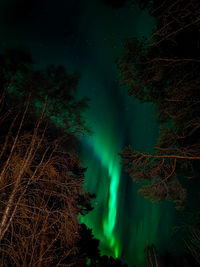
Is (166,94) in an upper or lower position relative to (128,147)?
upper

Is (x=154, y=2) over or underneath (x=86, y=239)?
over

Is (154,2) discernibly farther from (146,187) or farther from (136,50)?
(146,187)

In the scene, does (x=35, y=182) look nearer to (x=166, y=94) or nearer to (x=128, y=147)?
(x=128, y=147)

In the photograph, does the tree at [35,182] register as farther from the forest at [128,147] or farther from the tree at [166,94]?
the tree at [166,94]

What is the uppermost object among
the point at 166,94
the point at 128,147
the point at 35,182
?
the point at 166,94

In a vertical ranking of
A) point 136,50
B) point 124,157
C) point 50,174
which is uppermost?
point 136,50

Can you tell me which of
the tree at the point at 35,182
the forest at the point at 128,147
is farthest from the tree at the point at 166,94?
the tree at the point at 35,182

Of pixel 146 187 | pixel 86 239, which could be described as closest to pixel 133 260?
pixel 86 239

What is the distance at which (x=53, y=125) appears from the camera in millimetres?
6461

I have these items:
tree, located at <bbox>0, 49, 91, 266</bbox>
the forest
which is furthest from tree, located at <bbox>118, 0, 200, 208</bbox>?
tree, located at <bbox>0, 49, 91, 266</bbox>

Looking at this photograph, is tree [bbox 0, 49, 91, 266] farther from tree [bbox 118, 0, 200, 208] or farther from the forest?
tree [bbox 118, 0, 200, 208]

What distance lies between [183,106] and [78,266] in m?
10.0

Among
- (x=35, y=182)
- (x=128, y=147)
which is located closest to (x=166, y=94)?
(x=128, y=147)

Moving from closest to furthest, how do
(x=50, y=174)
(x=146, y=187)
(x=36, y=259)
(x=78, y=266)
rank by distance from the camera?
(x=36, y=259), (x=50, y=174), (x=146, y=187), (x=78, y=266)
